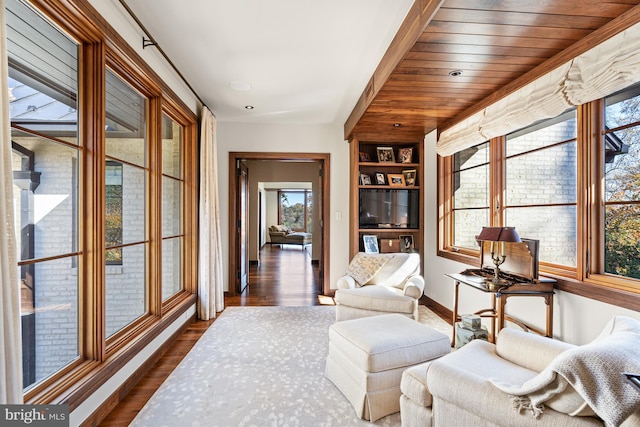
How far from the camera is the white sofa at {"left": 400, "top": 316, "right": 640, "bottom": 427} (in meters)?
1.08

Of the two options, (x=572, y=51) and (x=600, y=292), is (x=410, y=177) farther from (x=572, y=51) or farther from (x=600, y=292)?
(x=600, y=292)

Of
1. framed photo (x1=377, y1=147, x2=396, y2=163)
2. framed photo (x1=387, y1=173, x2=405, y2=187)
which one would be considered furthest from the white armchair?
framed photo (x1=377, y1=147, x2=396, y2=163)

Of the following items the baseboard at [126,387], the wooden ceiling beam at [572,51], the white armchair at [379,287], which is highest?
the wooden ceiling beam at [572,51]

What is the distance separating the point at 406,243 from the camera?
4.68m

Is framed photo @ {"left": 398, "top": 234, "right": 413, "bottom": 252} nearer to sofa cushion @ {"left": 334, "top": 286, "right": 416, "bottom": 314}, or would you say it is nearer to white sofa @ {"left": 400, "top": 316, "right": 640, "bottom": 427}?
sofa cushion @ {"left": 334, "top": 286, "right": 416, "bottom": 314}

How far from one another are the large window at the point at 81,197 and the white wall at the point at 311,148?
1.87m

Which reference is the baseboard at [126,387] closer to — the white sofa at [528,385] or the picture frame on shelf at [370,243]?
the white sofa at [528,385]

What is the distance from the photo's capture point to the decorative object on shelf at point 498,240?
238 centimetres

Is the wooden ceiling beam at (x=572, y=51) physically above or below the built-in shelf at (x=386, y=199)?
above

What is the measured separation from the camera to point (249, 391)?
2.21m

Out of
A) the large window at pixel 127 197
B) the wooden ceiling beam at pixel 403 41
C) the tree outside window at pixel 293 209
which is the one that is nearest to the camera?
the wooden ceiling beam at pixel 403 41

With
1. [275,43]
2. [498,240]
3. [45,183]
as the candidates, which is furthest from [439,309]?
[45,183]

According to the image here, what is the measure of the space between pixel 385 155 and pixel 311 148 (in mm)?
1077

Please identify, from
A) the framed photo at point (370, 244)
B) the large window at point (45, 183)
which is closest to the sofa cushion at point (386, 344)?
the large window at point (45, 183)
